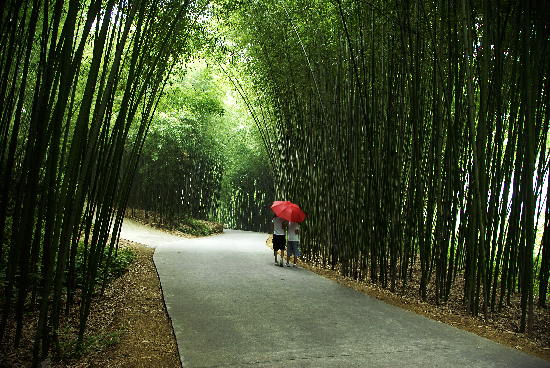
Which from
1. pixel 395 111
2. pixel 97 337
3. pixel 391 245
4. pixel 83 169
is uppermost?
pixel 395 111

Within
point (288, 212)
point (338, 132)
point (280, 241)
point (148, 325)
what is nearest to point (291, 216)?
point (288, 212)

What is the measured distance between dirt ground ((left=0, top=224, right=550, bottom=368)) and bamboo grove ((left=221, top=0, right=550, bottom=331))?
0.51 feet

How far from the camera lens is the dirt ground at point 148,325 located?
179 cm

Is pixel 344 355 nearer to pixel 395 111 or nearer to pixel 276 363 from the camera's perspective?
pixel 276 363

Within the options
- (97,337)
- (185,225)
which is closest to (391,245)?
(97,337)

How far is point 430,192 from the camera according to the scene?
3.55 metres

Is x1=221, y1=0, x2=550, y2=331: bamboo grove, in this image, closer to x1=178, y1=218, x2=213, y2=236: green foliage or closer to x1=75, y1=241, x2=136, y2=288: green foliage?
x1=75, y1=241, x2=136, y2=288: green foliage

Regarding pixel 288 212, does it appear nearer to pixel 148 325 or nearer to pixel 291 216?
pixel 291 216

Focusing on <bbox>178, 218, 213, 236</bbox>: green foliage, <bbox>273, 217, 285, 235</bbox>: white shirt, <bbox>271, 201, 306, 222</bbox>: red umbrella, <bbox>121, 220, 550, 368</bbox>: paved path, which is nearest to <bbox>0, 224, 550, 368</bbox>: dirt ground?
<bbox>121, 220, 550, 368</bbox>: paved path

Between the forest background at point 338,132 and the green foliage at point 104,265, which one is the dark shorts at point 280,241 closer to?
the forest background at point 338,132

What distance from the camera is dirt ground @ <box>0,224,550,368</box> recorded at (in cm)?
179

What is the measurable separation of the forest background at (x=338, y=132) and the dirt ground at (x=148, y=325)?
0.44ft

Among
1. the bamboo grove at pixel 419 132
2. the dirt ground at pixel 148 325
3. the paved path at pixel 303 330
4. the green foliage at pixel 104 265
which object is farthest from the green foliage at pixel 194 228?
the paved path at pixel 303 330

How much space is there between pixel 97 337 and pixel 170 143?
8565mm
